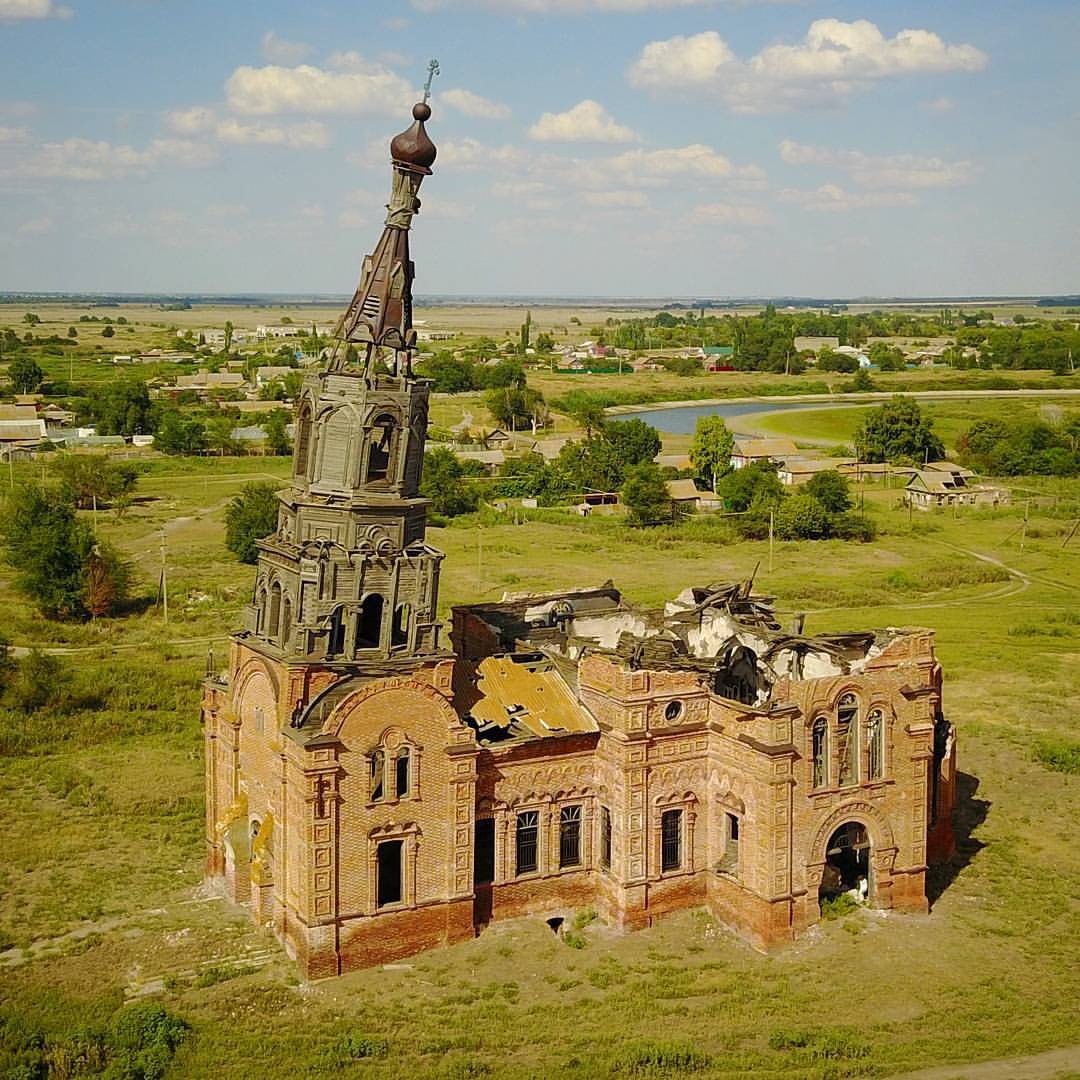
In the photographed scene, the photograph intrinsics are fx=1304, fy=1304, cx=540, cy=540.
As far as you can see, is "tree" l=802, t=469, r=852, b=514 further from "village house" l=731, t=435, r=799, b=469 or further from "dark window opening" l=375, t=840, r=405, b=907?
"dark window opening" l=375, t=840, r=405, b=907

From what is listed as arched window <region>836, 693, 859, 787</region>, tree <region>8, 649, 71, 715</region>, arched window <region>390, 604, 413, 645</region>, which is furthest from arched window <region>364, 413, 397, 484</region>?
tree <region>8, 649, 71, 715</region>

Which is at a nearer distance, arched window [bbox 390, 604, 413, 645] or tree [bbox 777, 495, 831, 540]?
arched window [bbox 390, 604, 413, 645]

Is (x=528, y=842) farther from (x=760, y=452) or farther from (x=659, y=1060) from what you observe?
(x=760, y=452)

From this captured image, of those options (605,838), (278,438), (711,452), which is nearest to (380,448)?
(605,838)

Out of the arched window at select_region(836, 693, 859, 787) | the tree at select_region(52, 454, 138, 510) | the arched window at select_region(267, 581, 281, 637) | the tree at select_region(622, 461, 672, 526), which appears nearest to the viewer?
the arched window at select_region(267, 581, 281, 637)

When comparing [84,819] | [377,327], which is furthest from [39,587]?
[377,327]

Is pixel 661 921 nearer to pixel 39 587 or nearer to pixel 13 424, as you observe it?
pixel 39 587
